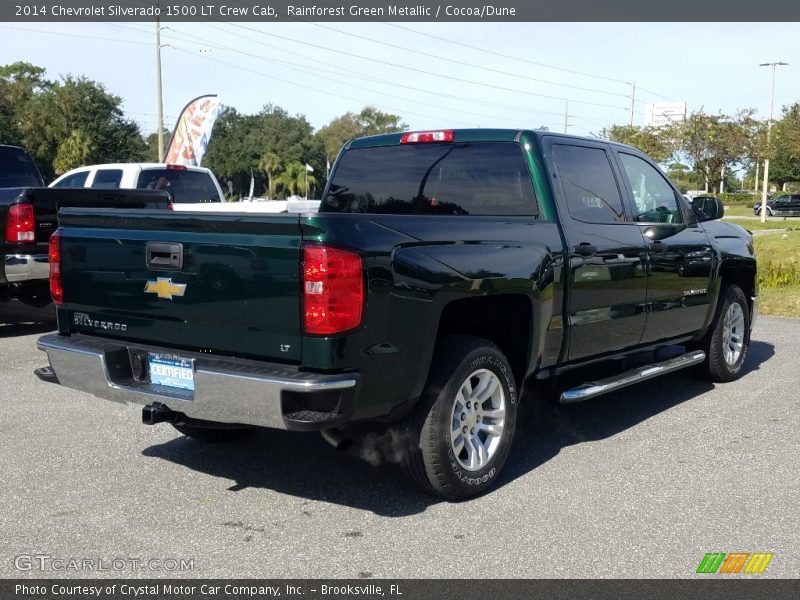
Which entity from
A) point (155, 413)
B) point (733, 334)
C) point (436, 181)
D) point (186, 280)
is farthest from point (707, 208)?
point (155, 413)

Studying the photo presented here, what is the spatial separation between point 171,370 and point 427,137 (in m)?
2.40

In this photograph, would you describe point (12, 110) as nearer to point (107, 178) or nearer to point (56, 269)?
point (107, 178)

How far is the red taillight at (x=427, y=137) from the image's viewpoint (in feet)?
18.2

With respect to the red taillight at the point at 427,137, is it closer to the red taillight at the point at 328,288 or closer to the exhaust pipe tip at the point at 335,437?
the red taillight at the point at 328,288

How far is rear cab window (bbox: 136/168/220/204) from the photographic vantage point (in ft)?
42.3

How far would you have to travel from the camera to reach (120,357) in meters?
4.38

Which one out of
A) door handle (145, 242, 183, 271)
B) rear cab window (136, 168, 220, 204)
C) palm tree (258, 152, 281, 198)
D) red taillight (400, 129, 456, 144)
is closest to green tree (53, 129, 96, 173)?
palm tree (258, 152, 281, 198)

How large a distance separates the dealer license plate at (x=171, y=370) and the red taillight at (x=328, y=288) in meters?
0.71

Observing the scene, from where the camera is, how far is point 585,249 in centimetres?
525

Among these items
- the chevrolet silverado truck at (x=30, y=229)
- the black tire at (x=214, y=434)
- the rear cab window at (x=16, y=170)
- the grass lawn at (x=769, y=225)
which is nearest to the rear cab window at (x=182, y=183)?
the rear cab window at (x=16, y=170)

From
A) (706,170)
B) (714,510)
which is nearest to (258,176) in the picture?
(706,170)

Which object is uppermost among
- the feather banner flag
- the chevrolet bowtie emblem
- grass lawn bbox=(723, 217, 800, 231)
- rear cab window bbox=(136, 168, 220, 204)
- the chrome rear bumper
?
the feather banner flag

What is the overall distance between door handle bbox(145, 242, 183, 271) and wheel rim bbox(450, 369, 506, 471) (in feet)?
5.02

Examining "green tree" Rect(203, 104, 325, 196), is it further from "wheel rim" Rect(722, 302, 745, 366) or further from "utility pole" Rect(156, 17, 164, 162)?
"wheel rim" Rect(722, 302, 745, 366)
